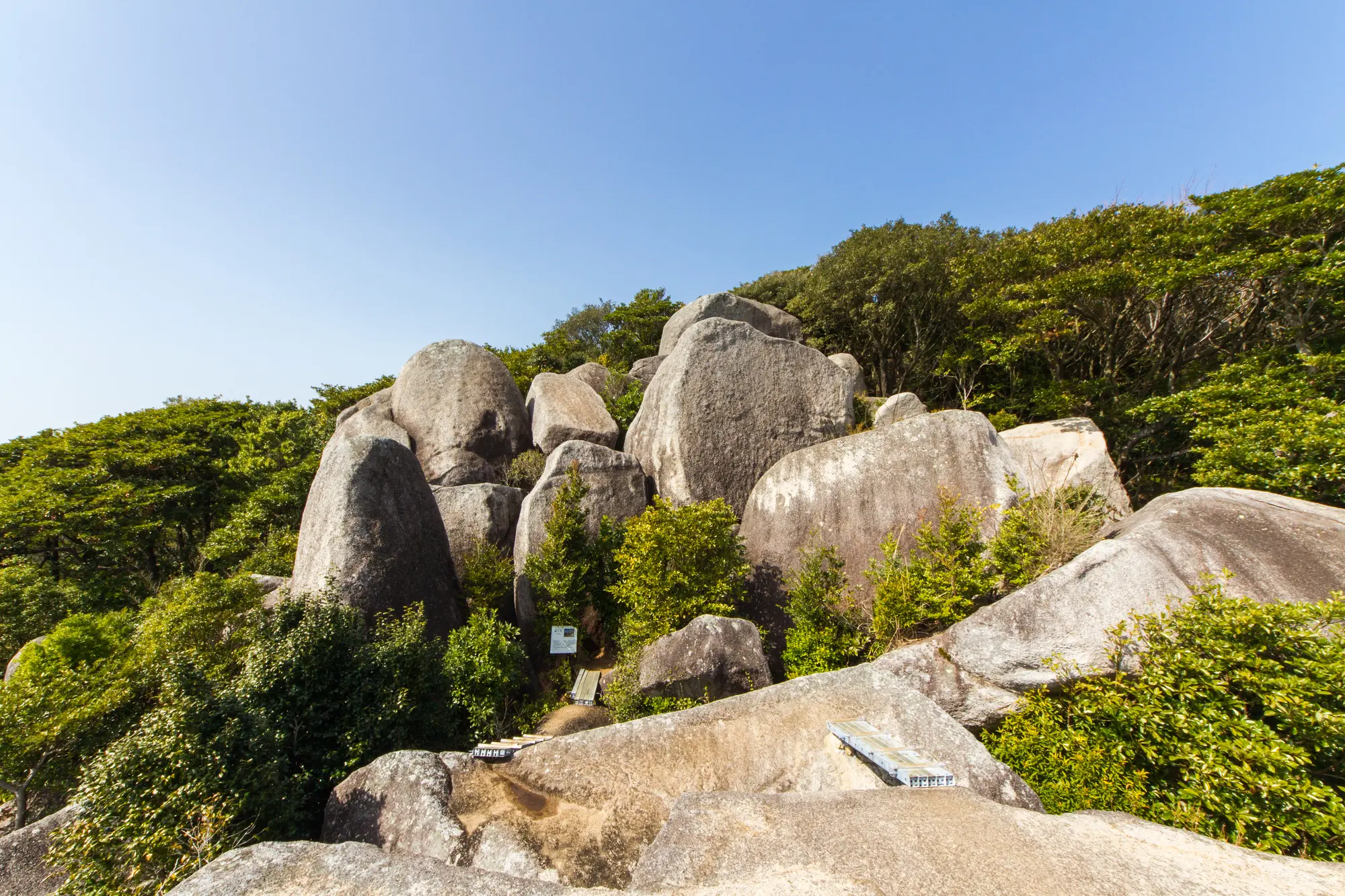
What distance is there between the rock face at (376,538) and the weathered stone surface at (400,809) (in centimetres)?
342

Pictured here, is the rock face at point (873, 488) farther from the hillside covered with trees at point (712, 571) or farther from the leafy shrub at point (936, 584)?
the leafy shrub at point (936, 584)

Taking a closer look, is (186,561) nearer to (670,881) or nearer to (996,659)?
(670,881)

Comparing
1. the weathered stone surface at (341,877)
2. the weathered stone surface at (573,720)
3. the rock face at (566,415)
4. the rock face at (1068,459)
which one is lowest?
the weathered stone surface at (573,720)

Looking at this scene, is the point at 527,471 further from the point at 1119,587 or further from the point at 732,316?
the point at 1119,587

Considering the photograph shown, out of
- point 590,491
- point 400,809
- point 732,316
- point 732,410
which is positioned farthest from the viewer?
point 732,316

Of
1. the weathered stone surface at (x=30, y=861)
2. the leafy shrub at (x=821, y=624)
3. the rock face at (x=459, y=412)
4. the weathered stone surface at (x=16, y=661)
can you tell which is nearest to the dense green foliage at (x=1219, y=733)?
the leafy shrub at (x=821, y=624)

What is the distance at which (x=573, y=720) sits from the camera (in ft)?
26.1

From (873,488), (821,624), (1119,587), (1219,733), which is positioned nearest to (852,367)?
(873,488)

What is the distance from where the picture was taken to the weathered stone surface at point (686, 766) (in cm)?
450

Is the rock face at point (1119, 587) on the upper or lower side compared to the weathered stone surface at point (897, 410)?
lower

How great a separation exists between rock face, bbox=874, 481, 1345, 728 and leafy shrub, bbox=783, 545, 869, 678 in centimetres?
129

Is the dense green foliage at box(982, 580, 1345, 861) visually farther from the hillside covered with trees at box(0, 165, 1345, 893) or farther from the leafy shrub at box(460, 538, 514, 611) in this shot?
the leafy shrub at box(460, 538, 514, 611)

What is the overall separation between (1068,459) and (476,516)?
1220cm

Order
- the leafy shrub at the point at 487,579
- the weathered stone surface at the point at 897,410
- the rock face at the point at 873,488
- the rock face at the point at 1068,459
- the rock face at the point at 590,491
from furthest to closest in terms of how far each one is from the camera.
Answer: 1. the weathered stone surface at the point at 897,410
2. the rock face at the point at 590,491
3. the leafy shrub at the point at 487,579
4. the rock face at the point at 1068,459
5. the rock face at the point at 873,488
